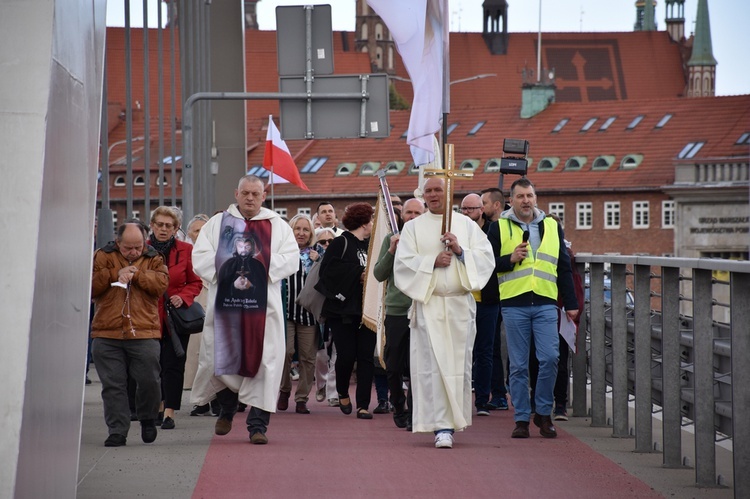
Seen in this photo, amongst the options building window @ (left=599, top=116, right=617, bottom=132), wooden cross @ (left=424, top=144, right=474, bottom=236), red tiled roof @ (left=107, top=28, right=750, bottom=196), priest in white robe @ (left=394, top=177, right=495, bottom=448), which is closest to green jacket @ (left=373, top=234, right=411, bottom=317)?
priest in white robe @ (left=394, top=177, right=495, bottom=448)

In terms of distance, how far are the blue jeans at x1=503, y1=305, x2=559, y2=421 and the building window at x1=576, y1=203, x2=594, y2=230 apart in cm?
8553

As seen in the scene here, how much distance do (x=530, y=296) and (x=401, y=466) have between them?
224cm

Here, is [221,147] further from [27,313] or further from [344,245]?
[27,313]

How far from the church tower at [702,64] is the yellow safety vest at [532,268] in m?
129

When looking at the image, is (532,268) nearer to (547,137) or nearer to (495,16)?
(547,137)

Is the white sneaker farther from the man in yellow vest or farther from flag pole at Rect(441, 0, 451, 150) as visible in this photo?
flag pole at Rect(441, 0, 451, 150)

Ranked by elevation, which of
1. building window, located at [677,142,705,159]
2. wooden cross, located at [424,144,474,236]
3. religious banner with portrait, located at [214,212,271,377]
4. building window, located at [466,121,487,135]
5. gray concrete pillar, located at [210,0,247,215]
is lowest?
religious banner with portrait, located at [214,212,271,377]

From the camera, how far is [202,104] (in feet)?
104

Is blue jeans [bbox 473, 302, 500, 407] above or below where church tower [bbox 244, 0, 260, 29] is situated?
below

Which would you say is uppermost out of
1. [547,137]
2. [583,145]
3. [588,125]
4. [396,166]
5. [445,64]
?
[588,125]

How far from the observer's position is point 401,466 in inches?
386

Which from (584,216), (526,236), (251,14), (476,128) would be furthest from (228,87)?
(251,14)

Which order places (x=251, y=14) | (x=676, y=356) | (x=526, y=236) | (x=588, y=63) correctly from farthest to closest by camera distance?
1. (x=251, y=14)
2. (x=588, y=63)
3. (x=526, y=236)
4. (x=676, y=356)

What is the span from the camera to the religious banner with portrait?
1114 cm
